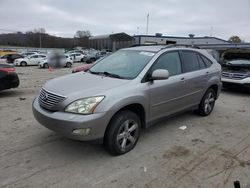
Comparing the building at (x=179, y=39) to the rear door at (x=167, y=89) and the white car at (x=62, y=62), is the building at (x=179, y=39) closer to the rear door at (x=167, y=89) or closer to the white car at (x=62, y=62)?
the white car at (x=62, y=62)

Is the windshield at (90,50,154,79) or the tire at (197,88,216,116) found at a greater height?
the windshield at (90,50,154,79)

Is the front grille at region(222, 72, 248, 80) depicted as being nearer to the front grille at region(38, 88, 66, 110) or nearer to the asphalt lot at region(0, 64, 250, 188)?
the asphalt lot at region(0, 64, 250, 188)

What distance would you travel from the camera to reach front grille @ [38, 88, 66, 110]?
11.3 feet

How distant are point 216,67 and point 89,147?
3833mm

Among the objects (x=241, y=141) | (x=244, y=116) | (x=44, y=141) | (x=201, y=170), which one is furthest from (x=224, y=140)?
(x=44, y=141)

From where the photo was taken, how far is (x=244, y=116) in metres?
6.08

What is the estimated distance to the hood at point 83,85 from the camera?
343cm

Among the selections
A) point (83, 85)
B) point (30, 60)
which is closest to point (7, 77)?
point (83, 85)

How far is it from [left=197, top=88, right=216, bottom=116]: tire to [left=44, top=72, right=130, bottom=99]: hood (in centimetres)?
263

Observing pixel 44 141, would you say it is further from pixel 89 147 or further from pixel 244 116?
pixel 244 116

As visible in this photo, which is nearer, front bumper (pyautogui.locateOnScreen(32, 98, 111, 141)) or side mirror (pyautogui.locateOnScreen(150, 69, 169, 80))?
front bumper (pyautogui.locateOnScreen(32, 98, 111, 141))

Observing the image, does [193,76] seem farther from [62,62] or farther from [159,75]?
[62,62]

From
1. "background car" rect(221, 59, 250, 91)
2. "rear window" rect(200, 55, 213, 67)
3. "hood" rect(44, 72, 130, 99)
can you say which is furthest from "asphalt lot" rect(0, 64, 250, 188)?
A: "background car" rect(221, 59, 250, 91)

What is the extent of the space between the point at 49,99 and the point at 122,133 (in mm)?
1225
